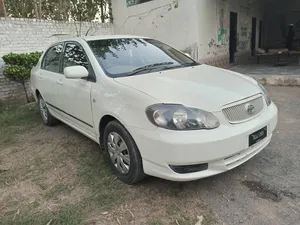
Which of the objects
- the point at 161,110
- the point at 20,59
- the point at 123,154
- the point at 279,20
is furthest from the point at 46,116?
the point at 279,20

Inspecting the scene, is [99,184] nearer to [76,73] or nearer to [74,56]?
[76,73]

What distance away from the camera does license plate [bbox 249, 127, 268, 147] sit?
2.41m

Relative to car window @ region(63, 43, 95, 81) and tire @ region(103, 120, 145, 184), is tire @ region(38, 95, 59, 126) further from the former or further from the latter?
tire @ region(103, 120, 145, 184)

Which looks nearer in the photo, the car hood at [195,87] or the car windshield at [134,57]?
the car hood at [195,87]

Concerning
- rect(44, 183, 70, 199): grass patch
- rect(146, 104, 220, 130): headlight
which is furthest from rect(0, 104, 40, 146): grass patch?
rect(146, 104, 220, 130): headlight

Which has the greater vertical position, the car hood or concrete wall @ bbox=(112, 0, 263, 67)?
concrete wall @ bbox=(112, 0, 263, 67)

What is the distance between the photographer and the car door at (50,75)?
3941mm

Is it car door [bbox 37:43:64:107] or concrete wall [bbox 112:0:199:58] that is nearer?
car door [bbox 37:43:64:107]

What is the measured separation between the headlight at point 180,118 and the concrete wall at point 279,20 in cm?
1577

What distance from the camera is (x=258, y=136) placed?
2.50m

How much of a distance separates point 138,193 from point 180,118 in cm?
90

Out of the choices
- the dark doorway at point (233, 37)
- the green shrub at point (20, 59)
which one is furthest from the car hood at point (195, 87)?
the dark doorway at point (233, 37)

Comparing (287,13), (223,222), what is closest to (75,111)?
(223,222)

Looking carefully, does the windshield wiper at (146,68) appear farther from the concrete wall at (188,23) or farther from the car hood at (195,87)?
the concrete wall at (188,23)
